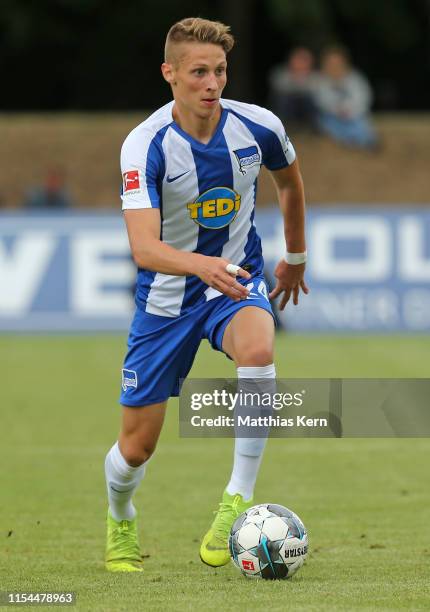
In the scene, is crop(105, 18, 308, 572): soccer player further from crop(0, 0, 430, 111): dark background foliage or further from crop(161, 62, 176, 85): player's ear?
crop(0, 0, 430, 111): dark background foliage

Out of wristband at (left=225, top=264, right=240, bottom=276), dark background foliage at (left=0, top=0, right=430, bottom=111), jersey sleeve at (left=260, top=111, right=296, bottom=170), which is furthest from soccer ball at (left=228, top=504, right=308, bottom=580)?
dark background foliage at (left=0, top=0, right=430, bottom=111)

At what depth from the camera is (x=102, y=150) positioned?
88.5 ft

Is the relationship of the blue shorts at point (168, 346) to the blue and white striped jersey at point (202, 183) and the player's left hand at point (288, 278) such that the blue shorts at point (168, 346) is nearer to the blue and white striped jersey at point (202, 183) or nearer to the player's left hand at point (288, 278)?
the blue and white striped jersey at point (202, 183)

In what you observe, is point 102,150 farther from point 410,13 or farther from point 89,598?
point 89,598

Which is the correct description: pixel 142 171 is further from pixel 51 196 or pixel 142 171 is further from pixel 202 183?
pixel 51 196

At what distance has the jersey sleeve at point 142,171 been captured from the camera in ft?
21.6

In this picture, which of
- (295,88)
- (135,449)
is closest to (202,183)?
(135,449)

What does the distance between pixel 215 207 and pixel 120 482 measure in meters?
1.43

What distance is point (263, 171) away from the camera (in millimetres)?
23516

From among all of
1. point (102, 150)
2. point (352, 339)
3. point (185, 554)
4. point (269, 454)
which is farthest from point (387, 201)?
point (185, 554)

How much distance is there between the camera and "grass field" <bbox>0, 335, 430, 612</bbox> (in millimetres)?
6230

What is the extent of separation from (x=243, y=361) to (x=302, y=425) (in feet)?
1.29

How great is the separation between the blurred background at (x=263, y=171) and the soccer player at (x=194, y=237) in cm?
1185

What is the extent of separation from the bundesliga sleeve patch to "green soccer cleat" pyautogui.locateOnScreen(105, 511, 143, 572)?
1.71 m
